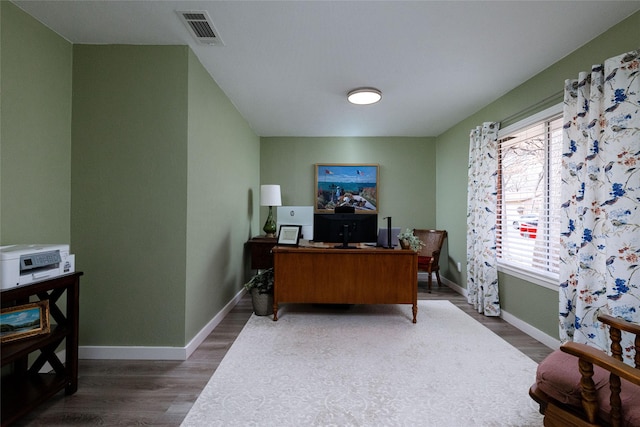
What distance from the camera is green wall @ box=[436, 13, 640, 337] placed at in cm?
223

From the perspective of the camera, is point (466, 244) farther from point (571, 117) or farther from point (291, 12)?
point (291, 12)

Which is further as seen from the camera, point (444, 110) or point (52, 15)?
point (444, 110)

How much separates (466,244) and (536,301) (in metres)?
1.42

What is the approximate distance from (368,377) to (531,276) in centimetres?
200

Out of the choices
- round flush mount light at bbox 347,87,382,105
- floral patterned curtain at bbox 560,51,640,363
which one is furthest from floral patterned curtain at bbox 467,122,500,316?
round flush mount light at bbox 347,87,382,105

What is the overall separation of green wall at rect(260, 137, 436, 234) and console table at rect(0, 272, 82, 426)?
11.5ft

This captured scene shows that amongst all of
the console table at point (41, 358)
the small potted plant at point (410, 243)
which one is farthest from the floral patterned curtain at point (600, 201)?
the console table at point (41, 358)

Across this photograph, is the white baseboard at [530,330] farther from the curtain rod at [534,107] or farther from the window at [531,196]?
the curtain rod at [534,107]

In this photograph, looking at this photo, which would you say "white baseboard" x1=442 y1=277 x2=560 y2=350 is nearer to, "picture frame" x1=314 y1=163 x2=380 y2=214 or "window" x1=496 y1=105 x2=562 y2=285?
"window" x1=496 y1=105 x2=562 y2=285

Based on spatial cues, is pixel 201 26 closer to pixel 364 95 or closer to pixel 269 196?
pixel 364 95

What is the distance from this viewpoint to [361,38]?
2.30 meters

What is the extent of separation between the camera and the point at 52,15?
81.4 inches

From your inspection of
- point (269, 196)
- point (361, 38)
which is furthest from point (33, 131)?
point (269, 196)

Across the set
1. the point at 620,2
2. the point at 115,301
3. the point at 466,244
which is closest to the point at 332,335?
the point at 115,301
